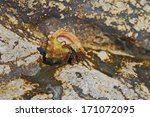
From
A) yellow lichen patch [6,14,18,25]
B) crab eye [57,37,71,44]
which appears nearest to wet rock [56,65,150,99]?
crab eye [57,37,71,44]

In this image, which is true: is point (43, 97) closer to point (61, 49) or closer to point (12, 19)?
point (61, 49)

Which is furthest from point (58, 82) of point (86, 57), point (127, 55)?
point (127, 55)

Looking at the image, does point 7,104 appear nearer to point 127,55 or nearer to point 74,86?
point 74,86

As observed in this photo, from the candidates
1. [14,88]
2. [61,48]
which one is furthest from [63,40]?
[14,88]

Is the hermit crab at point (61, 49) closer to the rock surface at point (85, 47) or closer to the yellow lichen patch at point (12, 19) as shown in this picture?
the rock surface at point (85, 47)

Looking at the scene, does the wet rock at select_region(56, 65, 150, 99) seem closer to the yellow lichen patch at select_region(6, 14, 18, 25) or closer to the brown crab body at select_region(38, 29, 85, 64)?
the brown crab body at select_region(38, 29, 85, 64)

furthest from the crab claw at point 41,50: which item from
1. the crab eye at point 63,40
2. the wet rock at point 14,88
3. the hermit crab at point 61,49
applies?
the wet rock at point 14,88
